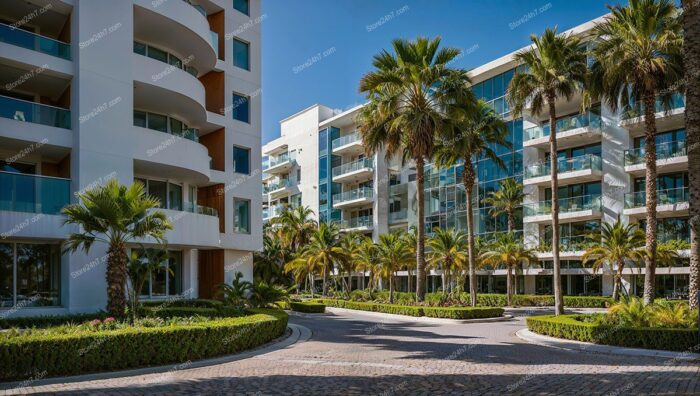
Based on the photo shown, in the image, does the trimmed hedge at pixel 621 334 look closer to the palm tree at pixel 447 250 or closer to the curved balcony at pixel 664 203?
the palm tree at pixel 447 250

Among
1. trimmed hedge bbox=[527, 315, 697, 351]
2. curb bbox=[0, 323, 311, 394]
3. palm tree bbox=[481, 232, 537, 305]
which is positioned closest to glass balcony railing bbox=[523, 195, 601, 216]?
palm tree bbox=[481, 232, 537, 305]

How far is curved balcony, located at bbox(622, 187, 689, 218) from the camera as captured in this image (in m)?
34.2

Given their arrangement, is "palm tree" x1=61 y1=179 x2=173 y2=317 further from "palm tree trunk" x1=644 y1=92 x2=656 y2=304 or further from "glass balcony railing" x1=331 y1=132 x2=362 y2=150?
"glass balcony railing" x1=331 y1=132 x2=362 y2=150

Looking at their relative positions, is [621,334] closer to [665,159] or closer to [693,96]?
[693,96]

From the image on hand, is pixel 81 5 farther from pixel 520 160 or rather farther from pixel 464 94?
pixel 520 160

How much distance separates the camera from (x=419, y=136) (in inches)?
1138

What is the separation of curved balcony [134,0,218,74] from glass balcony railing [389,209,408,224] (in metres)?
31.3

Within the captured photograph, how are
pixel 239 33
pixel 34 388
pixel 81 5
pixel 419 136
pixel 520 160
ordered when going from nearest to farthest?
pixel 34 388 → pixel 81 5 → pixel 419 136 → pixel 239 33 → pixel 520 160

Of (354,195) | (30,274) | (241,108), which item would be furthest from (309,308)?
(354,195)

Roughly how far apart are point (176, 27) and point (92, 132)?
638cm

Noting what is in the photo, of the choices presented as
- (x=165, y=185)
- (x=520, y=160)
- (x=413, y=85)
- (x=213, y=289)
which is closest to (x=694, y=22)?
(x=413, y=85)

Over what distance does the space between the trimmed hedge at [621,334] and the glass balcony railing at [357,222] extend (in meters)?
38.5

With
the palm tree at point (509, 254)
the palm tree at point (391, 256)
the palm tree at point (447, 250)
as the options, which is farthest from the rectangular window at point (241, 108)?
the palm tree at point (509, 254)

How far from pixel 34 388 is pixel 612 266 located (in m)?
34.4
